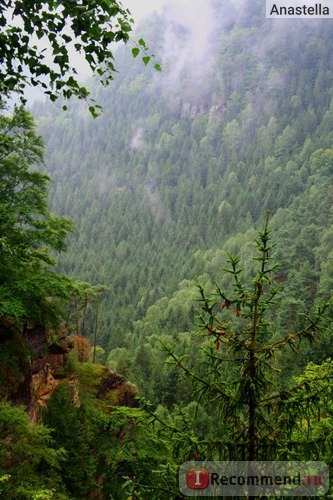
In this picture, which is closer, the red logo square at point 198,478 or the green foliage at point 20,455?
the red logo square at point 198,478

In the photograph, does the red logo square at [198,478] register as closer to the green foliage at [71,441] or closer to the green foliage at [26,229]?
the green foliage at [26,229]

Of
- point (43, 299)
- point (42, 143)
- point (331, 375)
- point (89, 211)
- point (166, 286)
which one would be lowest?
point (331, 375)

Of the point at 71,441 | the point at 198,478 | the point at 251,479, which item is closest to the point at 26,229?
the point at 71,441

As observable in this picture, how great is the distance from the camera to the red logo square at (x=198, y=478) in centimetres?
486

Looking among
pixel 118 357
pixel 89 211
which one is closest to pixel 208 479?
pixel 118 357

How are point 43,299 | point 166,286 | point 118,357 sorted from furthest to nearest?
point 166,286 → point 118,357 → point 43,299

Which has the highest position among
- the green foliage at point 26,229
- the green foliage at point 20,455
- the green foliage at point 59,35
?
the green foliage at point 26,229

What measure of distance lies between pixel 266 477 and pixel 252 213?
163 metres

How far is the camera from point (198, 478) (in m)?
4.88

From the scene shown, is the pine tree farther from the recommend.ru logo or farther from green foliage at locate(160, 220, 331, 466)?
the recommend.ru logo

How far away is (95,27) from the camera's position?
3.76m

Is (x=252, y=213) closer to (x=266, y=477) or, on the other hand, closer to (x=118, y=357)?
(x=118, y=357)

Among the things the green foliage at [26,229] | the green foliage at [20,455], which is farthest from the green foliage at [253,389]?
the green foliage at [20,455]

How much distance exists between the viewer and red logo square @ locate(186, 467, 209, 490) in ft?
16.0
